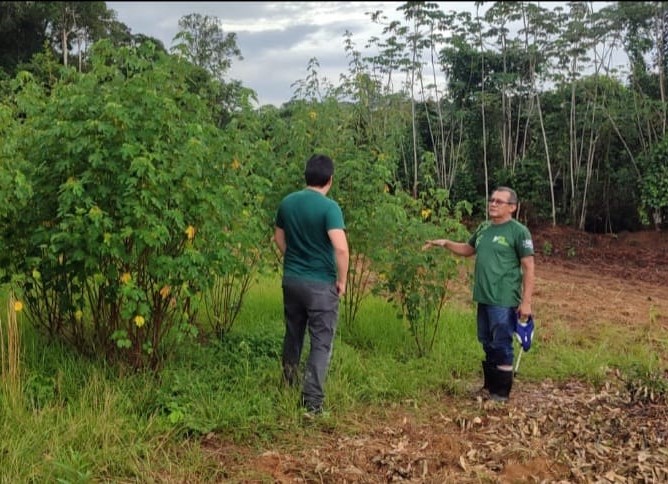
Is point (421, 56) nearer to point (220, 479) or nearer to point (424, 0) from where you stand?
point (424, 0)

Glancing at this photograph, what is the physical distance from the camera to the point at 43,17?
1834cm

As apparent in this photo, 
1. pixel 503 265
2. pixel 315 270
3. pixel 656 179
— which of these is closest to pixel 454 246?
pixel 503 265

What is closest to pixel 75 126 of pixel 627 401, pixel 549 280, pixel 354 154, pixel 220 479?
pixel 220 479

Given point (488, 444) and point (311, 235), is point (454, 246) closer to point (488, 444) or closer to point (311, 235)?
point (311, 235)

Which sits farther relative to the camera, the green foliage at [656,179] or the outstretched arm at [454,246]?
the green foliage at [656,179]

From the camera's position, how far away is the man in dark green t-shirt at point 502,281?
161 inches

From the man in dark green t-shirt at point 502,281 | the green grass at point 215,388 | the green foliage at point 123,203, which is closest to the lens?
the green grass at point 215,388

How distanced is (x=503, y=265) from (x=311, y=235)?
1.35 metres

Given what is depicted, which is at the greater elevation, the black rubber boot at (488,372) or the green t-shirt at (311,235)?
the green t-shirt at (311,235)

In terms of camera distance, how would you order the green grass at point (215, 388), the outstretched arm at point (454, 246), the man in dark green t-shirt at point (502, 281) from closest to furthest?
the green grass at point (215, 388) < the man in dark green t-shirt at point (502, 281) < the outstretched arm at point (454, 246)

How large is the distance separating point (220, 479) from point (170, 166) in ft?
5.77

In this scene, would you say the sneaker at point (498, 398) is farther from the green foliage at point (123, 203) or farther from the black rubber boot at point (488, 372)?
the green foliage at point (123, 203)

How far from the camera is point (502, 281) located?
13.5ft

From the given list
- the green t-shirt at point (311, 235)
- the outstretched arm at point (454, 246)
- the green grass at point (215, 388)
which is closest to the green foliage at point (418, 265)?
the outstretched arm at point (454, 246)
